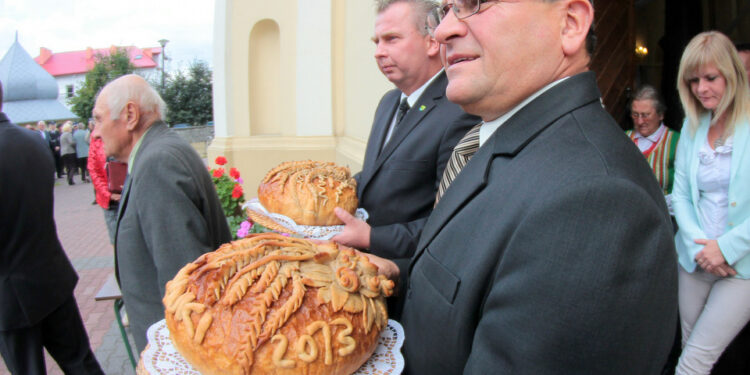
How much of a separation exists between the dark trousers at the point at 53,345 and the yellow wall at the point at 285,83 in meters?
3.88

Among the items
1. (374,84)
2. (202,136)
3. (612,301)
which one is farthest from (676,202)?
(202,136)

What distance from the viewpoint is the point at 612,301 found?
0.77m

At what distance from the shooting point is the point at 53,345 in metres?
3.32

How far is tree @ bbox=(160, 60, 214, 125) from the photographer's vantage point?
2512 cm

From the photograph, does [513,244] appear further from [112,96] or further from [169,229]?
[112,96]

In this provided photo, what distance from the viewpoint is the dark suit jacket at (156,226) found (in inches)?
86.7

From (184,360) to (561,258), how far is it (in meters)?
1.10

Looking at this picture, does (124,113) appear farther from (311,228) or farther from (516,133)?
(516,133)

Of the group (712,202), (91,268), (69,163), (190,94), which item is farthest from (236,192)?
(190,94)

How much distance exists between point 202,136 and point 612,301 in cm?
2346

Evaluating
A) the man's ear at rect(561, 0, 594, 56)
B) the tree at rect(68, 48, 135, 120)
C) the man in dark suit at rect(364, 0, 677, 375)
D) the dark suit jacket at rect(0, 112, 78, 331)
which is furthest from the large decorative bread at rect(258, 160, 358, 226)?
the tree at rect(68, 48, 135, 120)

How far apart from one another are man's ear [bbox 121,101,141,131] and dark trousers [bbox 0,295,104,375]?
1689mm

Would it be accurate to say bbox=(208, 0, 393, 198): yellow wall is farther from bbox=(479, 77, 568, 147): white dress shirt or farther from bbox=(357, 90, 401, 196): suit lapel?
bbox=(479, 77, 568, 147): white dress shirt

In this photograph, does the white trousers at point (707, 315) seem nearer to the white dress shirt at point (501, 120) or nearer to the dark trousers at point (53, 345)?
the white dress shirt at point (501, 120)
